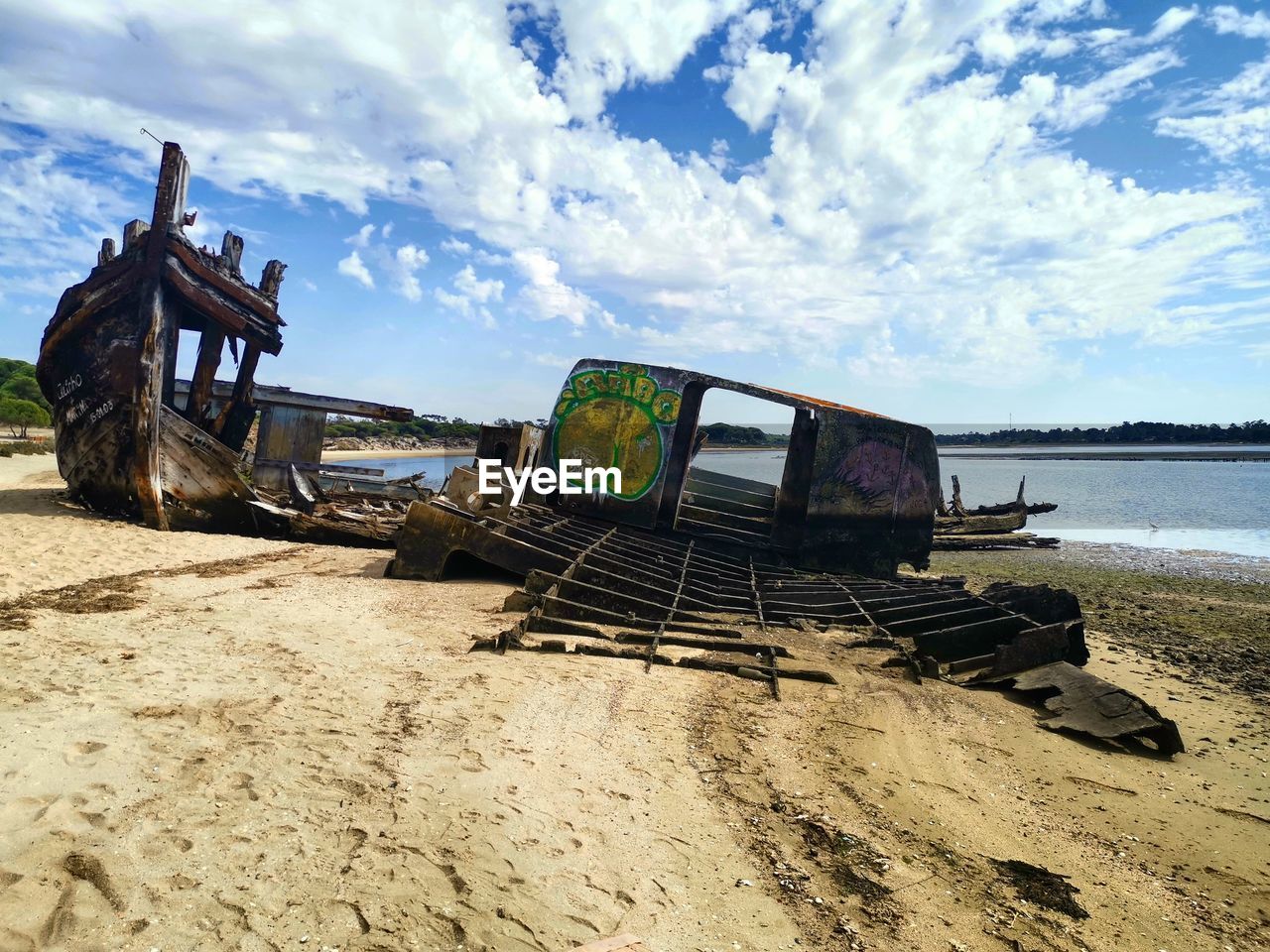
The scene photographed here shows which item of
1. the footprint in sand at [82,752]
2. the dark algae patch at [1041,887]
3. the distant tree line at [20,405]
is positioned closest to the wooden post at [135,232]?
the footprint in sand at [82,752]

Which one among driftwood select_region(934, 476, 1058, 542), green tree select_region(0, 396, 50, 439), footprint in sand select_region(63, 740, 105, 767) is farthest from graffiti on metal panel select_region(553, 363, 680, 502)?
green tree select_region(0, 396, 50, 439)

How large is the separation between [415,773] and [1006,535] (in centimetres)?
2213

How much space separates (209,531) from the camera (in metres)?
11.7

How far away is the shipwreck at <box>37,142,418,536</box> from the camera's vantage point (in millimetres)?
10914

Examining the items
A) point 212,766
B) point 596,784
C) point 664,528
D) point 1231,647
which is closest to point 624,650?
point 596,784

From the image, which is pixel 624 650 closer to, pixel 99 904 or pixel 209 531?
pixel 99 904

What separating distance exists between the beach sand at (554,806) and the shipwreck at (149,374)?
5844 millimetres

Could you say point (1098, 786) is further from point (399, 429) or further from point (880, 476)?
point (399, 429)

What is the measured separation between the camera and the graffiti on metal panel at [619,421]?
11.3m

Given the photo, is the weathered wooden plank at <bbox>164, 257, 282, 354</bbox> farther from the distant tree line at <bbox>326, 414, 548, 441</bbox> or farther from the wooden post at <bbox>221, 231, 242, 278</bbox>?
the distant tree line at <bbox>326, 414, 548, 441</bbox>

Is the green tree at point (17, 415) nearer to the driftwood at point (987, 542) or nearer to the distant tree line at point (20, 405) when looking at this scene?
the distant tree line at point (20, 405)

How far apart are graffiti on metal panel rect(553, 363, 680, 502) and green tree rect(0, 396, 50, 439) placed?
34652mm

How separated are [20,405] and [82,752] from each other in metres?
41.8

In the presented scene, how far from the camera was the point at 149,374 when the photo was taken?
10.8m
